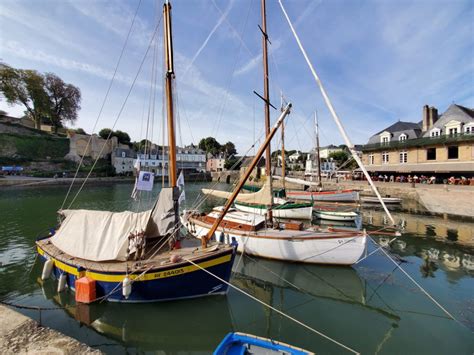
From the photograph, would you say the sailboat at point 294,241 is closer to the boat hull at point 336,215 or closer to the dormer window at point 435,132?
the boat hull at point 336,215

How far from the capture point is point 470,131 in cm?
3241

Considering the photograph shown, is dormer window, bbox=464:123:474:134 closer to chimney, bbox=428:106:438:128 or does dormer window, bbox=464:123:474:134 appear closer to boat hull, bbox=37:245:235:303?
chimney, bbox=428:106:438:128

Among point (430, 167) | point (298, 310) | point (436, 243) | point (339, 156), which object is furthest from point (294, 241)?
point (339, 156)

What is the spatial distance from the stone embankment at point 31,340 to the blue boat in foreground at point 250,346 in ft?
8.65

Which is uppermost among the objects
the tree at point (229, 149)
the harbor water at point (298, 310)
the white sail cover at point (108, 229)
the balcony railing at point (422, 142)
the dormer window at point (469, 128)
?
the tree at point (229, 149)

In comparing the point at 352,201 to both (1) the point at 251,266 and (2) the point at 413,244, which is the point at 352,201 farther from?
(1) the point at 251,266

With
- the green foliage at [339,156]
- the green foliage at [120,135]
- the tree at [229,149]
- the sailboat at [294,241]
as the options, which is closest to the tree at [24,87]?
the green foliage at [120,135]

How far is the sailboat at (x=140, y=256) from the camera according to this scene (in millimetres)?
7582

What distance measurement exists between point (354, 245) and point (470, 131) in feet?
119

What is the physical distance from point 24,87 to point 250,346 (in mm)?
96914

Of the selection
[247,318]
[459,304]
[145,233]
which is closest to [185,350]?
[247,318]

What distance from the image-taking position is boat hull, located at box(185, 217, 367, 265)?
37.0ft

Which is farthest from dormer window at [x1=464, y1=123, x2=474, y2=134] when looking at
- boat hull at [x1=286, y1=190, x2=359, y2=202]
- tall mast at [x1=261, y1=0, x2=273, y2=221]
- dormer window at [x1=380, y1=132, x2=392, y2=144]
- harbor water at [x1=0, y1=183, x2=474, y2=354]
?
tall mast at [x1=261, y1=0, x2=273, y2=221]

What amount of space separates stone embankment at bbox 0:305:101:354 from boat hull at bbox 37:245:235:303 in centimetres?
232
